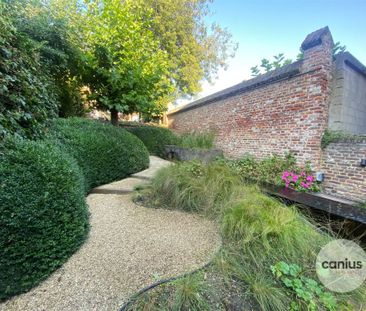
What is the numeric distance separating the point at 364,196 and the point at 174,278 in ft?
13.2

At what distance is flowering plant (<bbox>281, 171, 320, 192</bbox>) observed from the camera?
3.86 metres

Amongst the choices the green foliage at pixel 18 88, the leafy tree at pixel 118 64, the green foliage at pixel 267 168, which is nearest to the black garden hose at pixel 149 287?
the green foliage at pixel 18 88

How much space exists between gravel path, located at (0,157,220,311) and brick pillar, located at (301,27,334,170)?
3.27m

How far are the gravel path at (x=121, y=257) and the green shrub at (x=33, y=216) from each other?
14 cm

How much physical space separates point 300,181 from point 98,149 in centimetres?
438

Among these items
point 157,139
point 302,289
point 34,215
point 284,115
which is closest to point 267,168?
point 284,115

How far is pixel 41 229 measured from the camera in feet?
4.86

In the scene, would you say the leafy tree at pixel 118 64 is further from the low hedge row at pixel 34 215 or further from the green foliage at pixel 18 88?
the low hedge row at pixel 34 215

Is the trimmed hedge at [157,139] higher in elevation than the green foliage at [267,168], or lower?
higher

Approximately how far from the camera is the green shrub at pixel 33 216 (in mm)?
1337

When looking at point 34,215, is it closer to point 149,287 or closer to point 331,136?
point 149,287

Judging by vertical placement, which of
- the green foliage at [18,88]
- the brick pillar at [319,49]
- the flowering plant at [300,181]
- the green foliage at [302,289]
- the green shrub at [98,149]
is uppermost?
the brick pillar at [319,49]

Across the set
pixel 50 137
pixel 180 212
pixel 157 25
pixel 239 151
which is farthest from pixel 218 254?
pixel 157 25

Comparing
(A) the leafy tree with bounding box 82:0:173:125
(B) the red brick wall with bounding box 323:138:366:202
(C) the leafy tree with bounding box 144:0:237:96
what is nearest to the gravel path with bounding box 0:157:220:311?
(B) the red brick wall with bounding box 323:138:366:202
